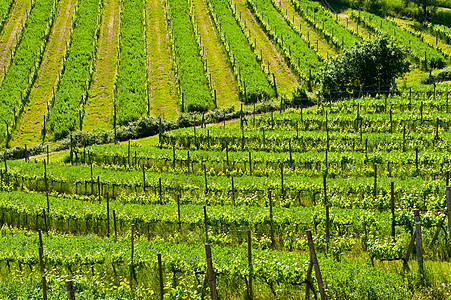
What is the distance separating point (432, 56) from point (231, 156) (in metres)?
41.9

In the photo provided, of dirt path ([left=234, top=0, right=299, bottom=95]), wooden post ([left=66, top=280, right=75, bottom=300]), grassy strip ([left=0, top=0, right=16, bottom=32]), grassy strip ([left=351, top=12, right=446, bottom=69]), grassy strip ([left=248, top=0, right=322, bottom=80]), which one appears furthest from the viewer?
grassy strip ([left=0, top=0, right=16, bottom=32])

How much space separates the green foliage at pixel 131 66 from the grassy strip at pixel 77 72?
4.13 m

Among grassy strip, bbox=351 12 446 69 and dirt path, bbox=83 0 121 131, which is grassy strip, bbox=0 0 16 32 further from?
grassy strip, bbox=351 12 446 69

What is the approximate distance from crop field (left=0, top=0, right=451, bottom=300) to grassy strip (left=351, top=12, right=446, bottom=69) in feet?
1.34

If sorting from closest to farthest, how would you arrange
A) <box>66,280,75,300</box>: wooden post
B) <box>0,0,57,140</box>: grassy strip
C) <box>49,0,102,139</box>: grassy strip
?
1. <box>66,280,75,300</box>: wooden post
2. <box>49,0,102,139</box>: grassy strip
3. <box>0,0,57,140</box>: grassy strip

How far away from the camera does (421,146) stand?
1300 inches

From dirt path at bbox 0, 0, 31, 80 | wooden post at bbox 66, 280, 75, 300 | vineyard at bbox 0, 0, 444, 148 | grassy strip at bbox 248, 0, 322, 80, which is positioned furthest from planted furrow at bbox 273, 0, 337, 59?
wooden post at bbox 66, 280, 75, 300

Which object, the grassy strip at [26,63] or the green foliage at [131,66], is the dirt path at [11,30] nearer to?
the grassy strip at [26,63]

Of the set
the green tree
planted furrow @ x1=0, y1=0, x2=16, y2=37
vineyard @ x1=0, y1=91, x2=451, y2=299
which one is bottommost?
vineyard @ x1=0, y1=91, x2=451, y2=299

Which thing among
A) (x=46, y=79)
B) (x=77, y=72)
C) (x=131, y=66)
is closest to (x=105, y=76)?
(x=77, y=72)

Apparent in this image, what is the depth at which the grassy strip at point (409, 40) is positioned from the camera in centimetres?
6322

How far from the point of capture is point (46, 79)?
62.7 m

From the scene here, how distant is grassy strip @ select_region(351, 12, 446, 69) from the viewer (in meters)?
63.2

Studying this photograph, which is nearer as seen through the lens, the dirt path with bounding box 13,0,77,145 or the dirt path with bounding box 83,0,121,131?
the dirt path with bounding box 13,0,77,145
